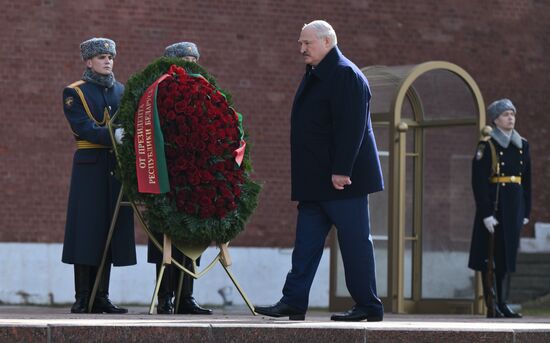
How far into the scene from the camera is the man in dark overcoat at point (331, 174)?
28.8 ft

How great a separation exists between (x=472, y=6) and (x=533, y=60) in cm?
110

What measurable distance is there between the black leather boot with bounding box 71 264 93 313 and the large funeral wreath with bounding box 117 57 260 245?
73cm

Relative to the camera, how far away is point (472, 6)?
18.2m

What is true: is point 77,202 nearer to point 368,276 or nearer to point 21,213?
point 368,276

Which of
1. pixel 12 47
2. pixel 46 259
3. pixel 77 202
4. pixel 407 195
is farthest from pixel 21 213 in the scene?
pixel 77 202

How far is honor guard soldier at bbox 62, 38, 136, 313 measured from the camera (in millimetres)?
10070

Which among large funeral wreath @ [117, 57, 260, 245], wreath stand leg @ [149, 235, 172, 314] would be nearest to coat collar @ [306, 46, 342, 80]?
large funeral wreath @ [117, 57, 260, 245]

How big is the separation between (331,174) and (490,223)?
14.0ft

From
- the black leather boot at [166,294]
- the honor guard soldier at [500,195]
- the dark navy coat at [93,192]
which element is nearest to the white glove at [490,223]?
the honor guard soldier at [500,195]

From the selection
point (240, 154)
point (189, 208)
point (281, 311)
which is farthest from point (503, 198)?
point (281, 311)

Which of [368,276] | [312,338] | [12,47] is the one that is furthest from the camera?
[12,47]

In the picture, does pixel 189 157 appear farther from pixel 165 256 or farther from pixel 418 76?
pixel 418 76

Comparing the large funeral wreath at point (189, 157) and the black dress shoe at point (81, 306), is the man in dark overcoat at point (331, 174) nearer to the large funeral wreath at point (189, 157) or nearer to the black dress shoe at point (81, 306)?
the large funeral wreath at point (189, 157)

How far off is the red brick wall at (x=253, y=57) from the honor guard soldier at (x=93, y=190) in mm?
5894
